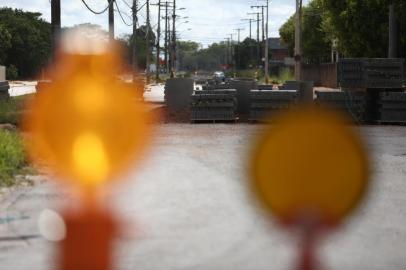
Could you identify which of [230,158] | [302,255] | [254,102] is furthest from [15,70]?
[302,255]

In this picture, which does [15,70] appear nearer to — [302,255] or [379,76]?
[379,76]

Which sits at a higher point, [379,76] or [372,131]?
[379,76]

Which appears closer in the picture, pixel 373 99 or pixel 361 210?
pixel 361 210

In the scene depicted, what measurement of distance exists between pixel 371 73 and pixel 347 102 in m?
1.13

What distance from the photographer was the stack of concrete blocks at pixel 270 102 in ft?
67.1

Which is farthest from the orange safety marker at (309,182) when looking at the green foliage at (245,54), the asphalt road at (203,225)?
the green foliage at (245,54)

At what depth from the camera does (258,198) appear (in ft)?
29.5

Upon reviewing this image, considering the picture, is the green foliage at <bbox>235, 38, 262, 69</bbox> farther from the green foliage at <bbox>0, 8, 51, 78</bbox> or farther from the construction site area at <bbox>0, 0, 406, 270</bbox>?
the construction site area at <bbox>0, 0, 406, 270</bbox>

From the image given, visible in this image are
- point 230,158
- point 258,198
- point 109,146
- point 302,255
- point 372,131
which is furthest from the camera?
point 372,131

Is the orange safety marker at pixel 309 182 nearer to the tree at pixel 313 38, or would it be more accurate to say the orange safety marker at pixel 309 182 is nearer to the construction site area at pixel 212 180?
the construction site area at pixel 212 180

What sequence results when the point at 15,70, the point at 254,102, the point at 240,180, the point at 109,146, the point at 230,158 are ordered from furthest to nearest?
the point at 15,70
the point at 254,102
the point at 109,146
the point at 230,158
the point at 240,180

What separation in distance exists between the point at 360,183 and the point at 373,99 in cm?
1121

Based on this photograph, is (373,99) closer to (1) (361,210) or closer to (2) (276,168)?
(2) (276,168)

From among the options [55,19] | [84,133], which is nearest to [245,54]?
[55,19]
